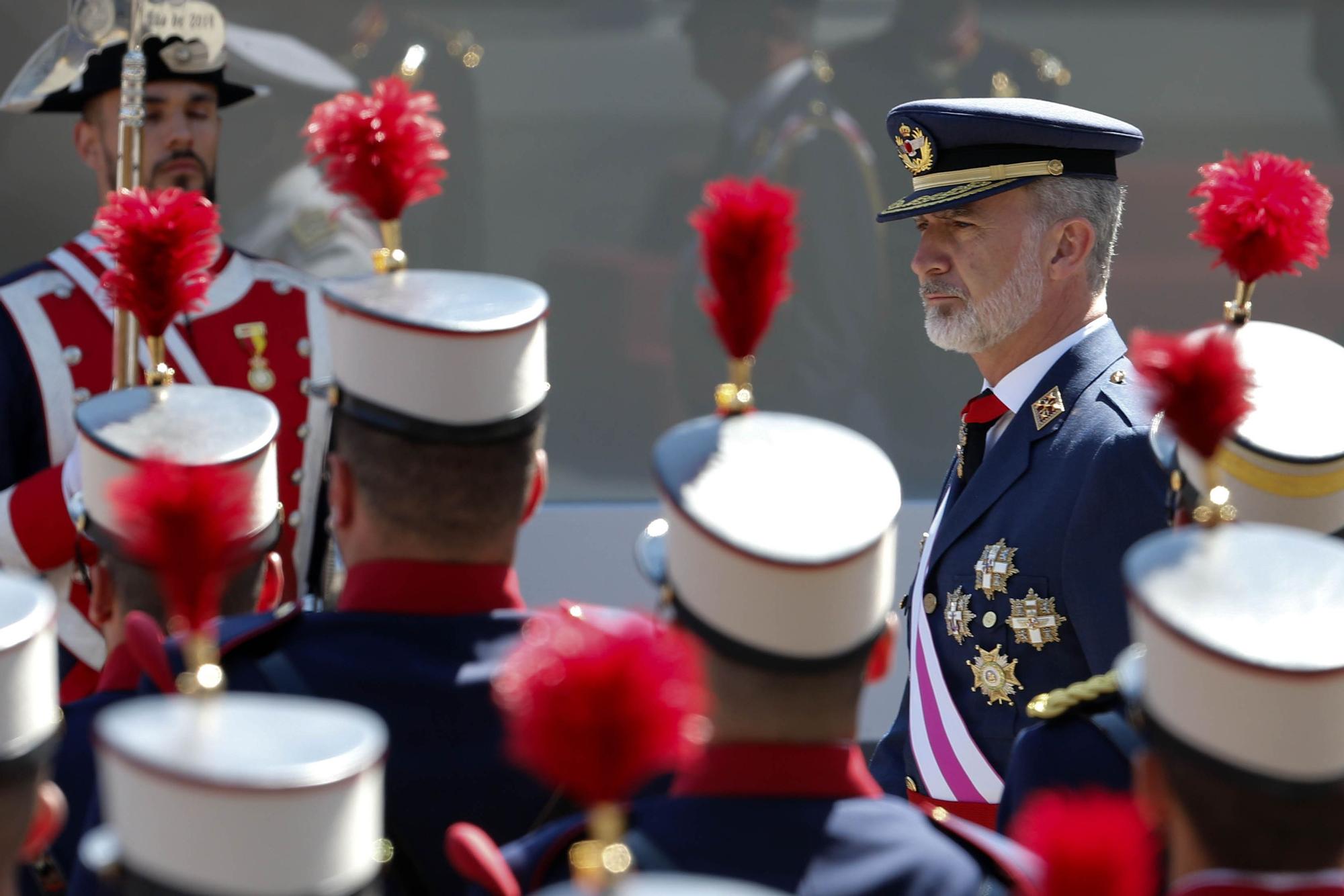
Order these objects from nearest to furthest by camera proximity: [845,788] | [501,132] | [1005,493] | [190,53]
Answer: [845,788] → [1005,493] → [190,53] → [501,132]

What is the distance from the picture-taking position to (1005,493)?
307 cm

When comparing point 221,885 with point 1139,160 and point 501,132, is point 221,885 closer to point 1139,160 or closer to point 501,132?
point 501,132

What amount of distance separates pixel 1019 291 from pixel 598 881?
2.03m

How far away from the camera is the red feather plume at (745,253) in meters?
1.89

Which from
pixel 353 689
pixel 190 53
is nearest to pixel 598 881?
pixel 353 689

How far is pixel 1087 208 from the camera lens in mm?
3262

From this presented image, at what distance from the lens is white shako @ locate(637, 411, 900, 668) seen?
181cm

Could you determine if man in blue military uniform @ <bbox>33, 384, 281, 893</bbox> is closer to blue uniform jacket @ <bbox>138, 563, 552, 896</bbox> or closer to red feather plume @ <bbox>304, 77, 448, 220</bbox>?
blue uniform jacket @ <bbox>138, 563, 552, 896</bbox>

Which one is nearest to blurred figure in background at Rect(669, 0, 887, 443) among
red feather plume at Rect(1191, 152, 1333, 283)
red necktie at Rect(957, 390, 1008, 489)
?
Result: red necktie at Rect(957, 390, 1008, 489)

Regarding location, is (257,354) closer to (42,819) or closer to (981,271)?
(981,271)

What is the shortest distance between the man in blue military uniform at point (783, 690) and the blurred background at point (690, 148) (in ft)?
10.2

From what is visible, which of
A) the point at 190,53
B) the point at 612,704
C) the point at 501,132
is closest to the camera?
the point at 612,704

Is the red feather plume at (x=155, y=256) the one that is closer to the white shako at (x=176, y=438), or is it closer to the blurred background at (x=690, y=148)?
the white shako at (x=176, y=438)

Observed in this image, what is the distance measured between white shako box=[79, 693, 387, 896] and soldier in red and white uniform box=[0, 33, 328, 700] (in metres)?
1.76
